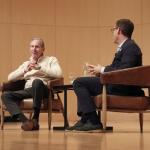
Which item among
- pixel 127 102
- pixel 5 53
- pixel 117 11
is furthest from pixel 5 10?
pixel 127 102

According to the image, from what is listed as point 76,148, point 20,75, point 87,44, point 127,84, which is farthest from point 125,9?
→ point 76,148

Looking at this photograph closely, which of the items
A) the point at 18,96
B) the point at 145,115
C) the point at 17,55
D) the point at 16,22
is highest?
the point at 16,22

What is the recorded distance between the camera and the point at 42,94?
5.34 meters

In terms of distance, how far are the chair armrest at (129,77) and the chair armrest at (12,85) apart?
1.55 meters

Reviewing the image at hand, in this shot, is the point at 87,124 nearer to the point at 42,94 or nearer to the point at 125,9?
the point at 42,94

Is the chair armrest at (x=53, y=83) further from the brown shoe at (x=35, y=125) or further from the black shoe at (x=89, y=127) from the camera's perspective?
the black shoe at (x=89, y=127)

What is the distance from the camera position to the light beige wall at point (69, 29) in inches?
336

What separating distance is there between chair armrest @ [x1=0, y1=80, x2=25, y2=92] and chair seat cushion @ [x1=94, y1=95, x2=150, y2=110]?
4.79 feet

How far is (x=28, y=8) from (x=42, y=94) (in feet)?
12.0

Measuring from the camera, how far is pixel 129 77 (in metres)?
4.58

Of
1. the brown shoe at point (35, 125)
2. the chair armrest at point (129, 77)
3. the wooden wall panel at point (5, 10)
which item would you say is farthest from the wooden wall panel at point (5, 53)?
the chair armrest at point (129, 77)

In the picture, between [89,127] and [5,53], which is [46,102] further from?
[5,53]

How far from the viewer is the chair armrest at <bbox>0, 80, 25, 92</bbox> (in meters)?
5.68

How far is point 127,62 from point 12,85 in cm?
173
